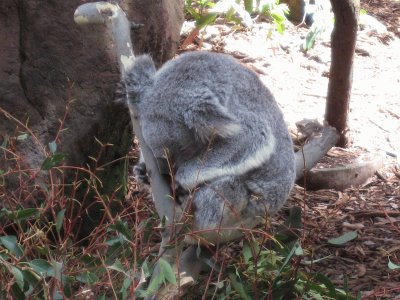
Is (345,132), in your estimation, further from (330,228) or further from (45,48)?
(45,48)

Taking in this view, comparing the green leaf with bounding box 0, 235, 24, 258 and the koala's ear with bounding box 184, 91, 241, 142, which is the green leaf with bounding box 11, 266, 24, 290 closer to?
the green leaf with bounding box 0, 235, 24, 258

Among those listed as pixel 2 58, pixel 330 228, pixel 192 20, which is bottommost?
pixel 330 228

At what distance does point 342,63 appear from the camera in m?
4.80

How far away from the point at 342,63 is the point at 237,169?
1860 mm

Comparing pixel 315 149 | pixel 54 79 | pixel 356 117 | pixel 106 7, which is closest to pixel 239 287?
pixel 315 149

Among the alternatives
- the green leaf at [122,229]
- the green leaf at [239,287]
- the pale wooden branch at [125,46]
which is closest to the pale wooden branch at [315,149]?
the green leaf at [239,287]

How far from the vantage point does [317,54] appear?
6.56 meters

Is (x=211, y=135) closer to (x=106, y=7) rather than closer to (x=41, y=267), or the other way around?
(x=106, y=7)

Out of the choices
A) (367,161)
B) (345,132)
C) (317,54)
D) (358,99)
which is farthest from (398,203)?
(317,54)

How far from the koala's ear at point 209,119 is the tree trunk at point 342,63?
5.30 feet

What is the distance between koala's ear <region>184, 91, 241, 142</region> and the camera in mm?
3223

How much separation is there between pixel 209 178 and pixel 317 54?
11.9 feet

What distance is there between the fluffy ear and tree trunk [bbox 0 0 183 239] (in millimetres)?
688

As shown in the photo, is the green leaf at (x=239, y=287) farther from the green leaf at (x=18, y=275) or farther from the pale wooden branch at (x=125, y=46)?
the green leaf at (x=18, y=275)
